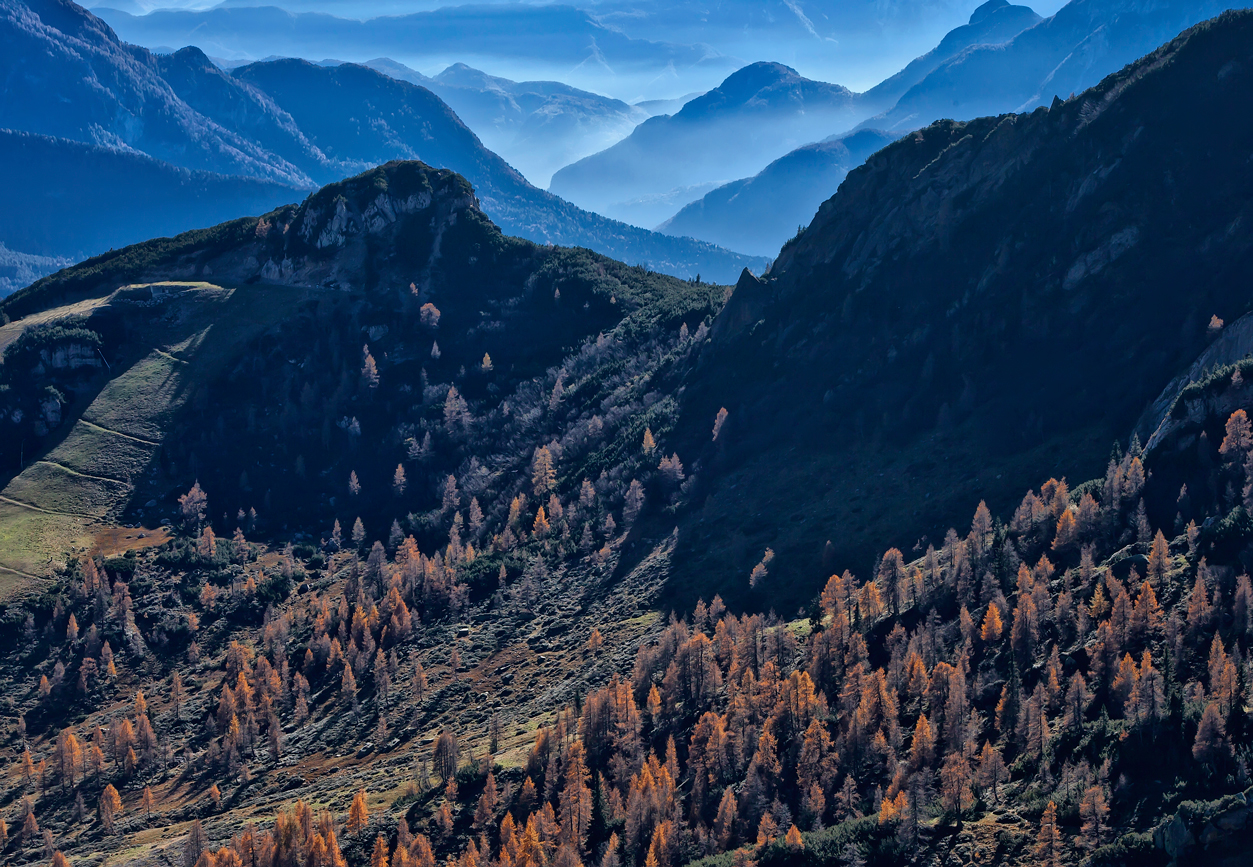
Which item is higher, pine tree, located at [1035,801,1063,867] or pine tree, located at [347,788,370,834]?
pine tree, located at [347,788,370,834]

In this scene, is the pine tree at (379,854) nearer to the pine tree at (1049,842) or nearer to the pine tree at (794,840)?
the pine tree at (794,840)

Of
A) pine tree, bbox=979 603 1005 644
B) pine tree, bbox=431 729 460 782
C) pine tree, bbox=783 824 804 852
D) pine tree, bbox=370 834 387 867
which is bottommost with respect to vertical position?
pine tree, bbox=783 824 804 852

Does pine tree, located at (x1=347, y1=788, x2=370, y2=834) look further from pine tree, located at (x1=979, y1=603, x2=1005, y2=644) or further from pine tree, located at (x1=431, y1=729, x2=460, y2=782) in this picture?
pine tree, located at (x1=979, y1=603, x2=1005, y2=644)

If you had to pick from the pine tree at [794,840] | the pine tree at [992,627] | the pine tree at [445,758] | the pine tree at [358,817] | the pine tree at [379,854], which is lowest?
the pine tree at [794,840]

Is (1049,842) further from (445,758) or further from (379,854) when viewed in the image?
(445,758)

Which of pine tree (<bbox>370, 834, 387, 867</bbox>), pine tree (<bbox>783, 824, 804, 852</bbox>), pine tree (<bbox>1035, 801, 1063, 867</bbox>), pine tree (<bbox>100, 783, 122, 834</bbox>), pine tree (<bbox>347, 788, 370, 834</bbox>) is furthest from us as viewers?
pine tree (<bbox>100, 783, 122, 834</bbox>)

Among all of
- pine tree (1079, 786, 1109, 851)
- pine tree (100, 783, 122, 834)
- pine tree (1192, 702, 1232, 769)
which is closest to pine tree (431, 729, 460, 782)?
pine tree (100, 783, 122, 834)

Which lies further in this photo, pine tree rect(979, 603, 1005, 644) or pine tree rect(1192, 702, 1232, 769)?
pine tree rect(979, 603, 1005, 644)

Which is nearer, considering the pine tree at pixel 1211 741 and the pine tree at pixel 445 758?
the pine tree at pixel 1211 741

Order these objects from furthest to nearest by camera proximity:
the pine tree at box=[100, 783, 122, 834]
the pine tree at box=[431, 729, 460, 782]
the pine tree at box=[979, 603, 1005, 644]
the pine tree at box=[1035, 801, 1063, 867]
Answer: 1. the pine tree at box=[100, 783, 122, 834]
2. the pine tree at box=[431, 729, 460, 782]
3. the pine tree at box=[979, 603, 1005, 644]
4. the pine tree at box=[1035, 801, 1063, 867]

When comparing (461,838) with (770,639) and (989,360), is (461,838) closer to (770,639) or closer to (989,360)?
(770,639)

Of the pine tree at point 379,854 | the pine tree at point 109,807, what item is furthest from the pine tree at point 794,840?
the pine tree at point 109,807
